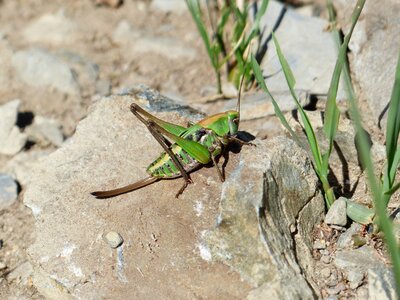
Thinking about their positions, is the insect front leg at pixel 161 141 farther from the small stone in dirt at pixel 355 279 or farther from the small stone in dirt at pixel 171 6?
the small stone in dirt at pixel 171 6

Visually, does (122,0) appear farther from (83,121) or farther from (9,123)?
(83,121)

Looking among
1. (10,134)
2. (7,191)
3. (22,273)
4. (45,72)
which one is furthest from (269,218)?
(45,72)

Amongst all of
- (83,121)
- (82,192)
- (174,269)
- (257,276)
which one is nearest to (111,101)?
(83,121)

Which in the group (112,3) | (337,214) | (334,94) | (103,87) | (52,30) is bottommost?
(103,87)

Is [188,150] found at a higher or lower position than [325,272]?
higher

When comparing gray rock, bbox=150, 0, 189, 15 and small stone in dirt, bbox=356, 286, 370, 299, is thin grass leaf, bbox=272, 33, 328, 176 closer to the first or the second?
small stone in dirt, bbox=356, 286, 370, 299

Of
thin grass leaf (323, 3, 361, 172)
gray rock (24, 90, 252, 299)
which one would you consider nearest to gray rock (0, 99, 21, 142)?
gray rock (24, 90, 252, 299)

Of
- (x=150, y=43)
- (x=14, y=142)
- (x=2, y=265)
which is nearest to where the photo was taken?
(x=2, y=265)

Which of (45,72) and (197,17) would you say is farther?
(45,72)

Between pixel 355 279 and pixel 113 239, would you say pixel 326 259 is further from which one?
pixel 113 239
